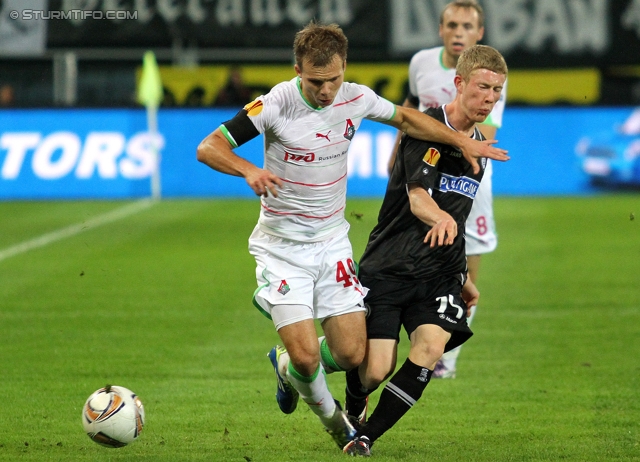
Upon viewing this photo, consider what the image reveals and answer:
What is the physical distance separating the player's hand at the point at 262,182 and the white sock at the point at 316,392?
1074mm

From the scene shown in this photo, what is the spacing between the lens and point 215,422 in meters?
5.90

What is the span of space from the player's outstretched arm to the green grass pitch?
1.03 meters

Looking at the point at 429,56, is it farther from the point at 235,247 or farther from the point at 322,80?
the point at 235,247

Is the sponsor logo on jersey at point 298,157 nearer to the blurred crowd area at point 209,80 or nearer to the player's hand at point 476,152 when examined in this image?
the player's hand at point 476,152

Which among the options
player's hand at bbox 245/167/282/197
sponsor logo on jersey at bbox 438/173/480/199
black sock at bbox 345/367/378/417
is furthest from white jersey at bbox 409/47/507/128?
player's hand at bbox 245/167/282/197

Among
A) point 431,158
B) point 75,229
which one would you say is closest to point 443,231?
point 431,158

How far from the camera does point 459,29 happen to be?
7.06 metres

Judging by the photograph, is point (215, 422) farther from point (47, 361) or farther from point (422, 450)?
point (47, 361)

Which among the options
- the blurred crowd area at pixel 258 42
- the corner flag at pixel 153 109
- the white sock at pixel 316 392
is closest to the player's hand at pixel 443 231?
the white sock at pixel 316 392

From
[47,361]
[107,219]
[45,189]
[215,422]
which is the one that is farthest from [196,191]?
[215,422]

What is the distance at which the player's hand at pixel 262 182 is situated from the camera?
4.71 m

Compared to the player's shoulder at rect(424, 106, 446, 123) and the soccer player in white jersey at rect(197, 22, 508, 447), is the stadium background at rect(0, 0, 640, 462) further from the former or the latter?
the player's shoulder at rect(424, 106, 446, 123)

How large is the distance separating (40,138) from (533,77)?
9664 mm

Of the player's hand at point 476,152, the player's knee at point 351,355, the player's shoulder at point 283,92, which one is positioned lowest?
→ the player's knee at point 351,355
